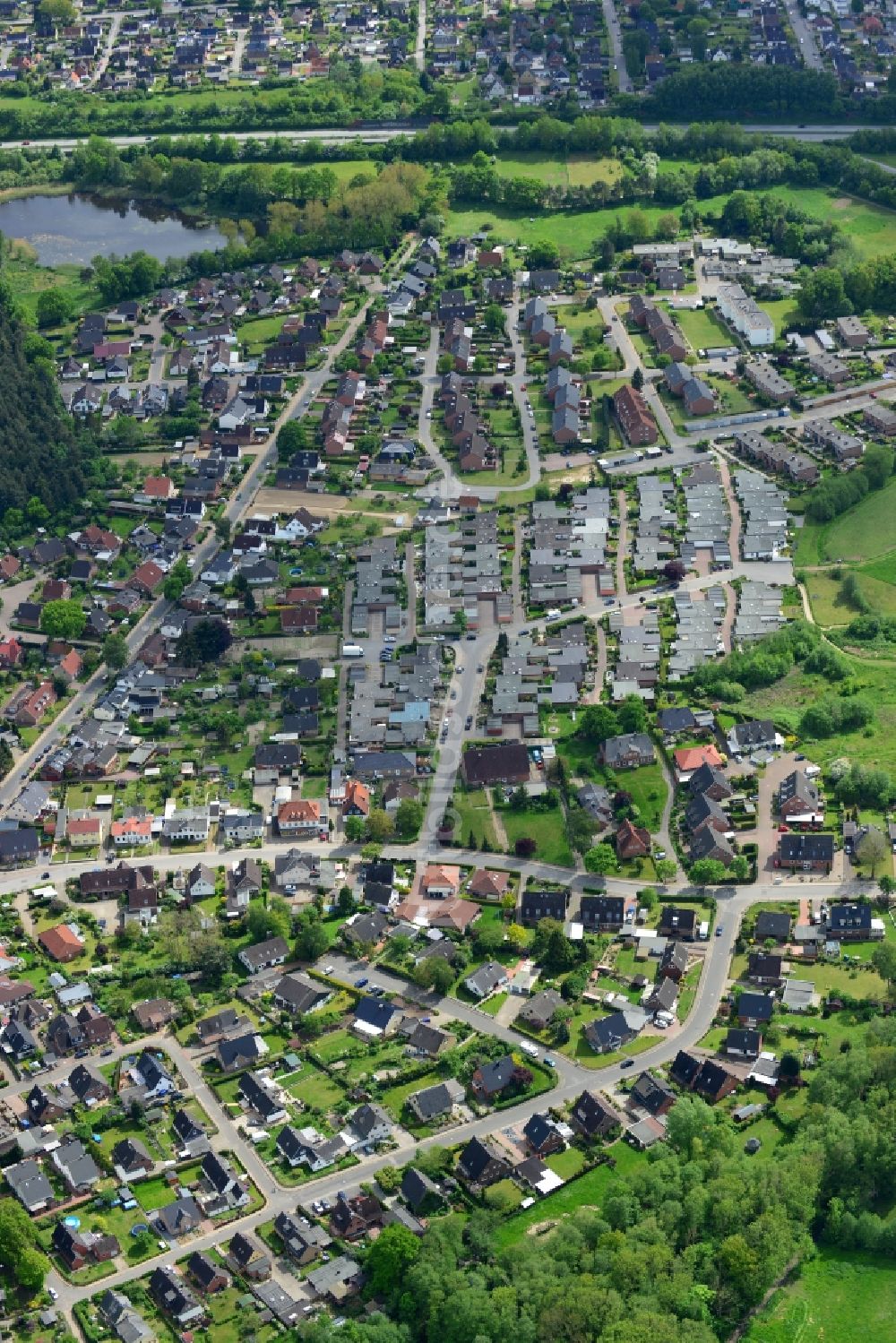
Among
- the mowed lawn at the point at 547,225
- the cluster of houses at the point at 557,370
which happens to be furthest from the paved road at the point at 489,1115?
the mowed lawn at the point at 547,225

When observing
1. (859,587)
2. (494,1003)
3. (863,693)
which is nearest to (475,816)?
(494,1003)

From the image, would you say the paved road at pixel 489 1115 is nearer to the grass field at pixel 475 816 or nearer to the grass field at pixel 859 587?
the grass field at pixel 475 816

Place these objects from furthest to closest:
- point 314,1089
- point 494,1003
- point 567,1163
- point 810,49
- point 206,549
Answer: point 810,49
point 206,549
point 494,1003
point 314,1089
point 567,1163

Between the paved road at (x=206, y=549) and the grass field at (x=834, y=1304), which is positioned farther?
the paved road at (x=206, y=549)

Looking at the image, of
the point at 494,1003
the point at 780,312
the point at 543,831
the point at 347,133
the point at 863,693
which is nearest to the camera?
the point at 494,1003

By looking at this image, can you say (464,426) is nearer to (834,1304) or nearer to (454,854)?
(454,854)

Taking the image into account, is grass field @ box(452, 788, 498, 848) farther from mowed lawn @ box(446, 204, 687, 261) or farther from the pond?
the pond
